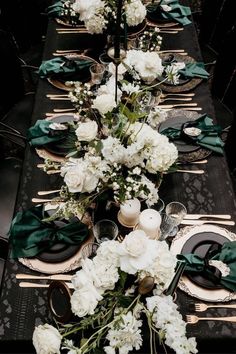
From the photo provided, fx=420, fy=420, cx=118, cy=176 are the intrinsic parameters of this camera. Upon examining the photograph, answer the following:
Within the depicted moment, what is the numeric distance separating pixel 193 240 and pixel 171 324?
63 centimetres

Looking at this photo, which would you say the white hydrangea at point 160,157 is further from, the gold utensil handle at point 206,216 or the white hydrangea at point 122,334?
the white hydrangea at point 122,334

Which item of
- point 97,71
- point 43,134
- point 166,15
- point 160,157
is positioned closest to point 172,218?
point 160,157

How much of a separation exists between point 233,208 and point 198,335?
64 cm

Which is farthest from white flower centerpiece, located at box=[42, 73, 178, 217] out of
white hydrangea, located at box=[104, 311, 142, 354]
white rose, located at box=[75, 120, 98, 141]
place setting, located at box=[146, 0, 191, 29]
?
place setting, located at box=[146, 0, 191, 29]

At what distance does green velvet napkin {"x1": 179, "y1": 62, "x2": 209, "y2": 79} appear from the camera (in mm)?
2520

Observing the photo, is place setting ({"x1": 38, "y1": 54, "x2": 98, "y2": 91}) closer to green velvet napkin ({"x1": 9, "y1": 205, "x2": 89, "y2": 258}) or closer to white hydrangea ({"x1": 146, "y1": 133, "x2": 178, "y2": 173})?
green velvet napkin ({"x1": 9, "y1": 205, "x2": 89, "y2": 258})

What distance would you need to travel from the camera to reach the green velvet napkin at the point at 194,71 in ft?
8.27

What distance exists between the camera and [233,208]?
6.49 ft

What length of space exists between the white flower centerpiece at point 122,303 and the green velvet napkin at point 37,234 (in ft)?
1.38

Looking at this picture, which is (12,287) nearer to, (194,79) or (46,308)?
(46,308)

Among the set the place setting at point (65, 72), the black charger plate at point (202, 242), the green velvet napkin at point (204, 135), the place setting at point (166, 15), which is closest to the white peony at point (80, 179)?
the black charger plate at point (202, 242)

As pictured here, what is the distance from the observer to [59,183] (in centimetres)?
206

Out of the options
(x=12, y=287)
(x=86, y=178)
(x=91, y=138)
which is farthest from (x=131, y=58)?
(x=12, y=287)

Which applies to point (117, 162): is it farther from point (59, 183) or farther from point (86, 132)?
point (59, 183)
